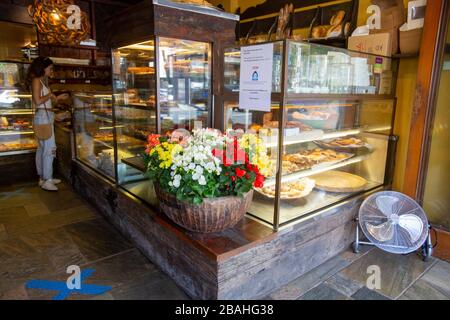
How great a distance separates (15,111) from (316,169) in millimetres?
4541

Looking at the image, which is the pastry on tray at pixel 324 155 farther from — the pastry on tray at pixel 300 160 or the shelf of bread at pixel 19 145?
the shelf of bread at pixel 19 145

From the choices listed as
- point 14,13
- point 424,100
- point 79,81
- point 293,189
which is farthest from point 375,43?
point 14,13

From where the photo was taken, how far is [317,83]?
7.87 ft

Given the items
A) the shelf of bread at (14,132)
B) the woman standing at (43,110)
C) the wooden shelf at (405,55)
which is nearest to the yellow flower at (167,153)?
the wooden shelf at (405,55)

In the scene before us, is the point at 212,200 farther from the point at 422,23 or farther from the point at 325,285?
the point at 422,23

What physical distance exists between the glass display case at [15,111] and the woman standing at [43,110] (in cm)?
62

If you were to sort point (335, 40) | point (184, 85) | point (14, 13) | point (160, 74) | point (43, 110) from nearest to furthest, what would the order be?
point (160, 74) → point (184, 85) → point (335, 40) → point (43, 110) → point (14, 13)

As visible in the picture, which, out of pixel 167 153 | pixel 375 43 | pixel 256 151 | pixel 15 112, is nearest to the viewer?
pixel 167 153

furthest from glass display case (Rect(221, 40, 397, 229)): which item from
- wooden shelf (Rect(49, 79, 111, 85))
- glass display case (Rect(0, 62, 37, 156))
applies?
wooden shelf (Rect(49, 79, 111, 85))

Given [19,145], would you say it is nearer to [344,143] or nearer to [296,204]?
[296,204]

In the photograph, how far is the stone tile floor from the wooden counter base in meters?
0.11

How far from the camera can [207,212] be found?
199 cm

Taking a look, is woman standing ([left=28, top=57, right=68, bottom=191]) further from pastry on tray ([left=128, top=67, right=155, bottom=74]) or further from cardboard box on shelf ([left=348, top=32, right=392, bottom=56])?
cardboard box on shelf ([left=348, top=32, right=392, bottom=56])

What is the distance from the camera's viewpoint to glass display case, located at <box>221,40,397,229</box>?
216cm
